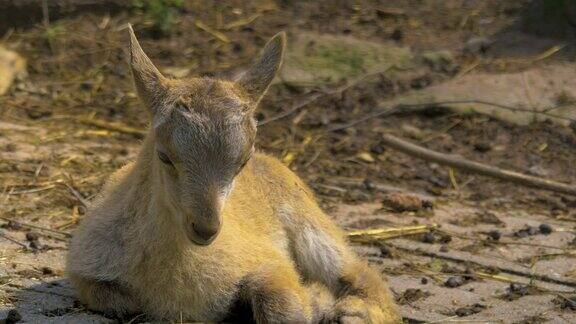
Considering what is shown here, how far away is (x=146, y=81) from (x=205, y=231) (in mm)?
994

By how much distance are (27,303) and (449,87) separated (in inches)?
271

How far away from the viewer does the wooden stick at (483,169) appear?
9430mm

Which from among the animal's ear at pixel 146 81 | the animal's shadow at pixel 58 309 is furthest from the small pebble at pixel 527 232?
the animal's ear at pixel 146 81

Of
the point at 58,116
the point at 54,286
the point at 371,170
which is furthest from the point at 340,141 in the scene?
the point at 54,286

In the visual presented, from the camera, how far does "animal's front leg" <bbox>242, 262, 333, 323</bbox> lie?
6.64 m

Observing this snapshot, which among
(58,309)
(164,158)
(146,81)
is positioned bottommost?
(58,309)

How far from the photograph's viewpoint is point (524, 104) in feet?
39.9

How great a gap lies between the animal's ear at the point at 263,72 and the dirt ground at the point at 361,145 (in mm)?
1570

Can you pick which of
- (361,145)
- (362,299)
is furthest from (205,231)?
(361,145)

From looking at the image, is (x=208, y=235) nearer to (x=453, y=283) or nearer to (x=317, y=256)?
(x=317, y=256)

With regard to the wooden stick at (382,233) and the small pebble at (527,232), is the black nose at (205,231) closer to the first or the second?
the wooden stick at (382,233)

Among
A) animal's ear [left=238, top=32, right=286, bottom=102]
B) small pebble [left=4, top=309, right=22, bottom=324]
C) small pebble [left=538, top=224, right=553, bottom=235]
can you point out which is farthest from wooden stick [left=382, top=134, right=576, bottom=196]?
small pebble [left=4, top=309, right=22, bottom=324]

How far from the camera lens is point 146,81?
20.9ft

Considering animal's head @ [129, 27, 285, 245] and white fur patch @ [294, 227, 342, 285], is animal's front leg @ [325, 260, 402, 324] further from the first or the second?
animal's head @ [129, 27, 285, 245]
